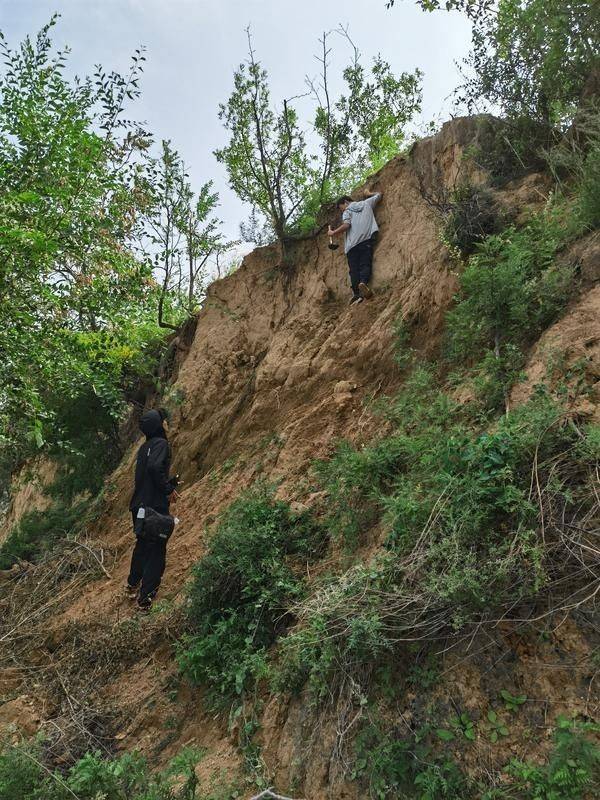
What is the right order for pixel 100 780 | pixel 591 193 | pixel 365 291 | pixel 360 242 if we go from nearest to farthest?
pixel 100 780 < pixel 591 193 < pixel 365 291 < pixel 360 242

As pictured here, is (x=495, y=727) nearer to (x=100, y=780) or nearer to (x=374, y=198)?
(x=100, y=780)

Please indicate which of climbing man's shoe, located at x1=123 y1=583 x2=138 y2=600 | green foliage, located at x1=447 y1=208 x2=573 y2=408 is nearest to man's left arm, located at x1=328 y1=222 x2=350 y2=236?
green foliage, located at x1=447 y1=208 x2=573 y2=408

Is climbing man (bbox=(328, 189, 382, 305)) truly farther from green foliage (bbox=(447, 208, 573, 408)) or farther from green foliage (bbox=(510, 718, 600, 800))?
green foliage (bbox=(510, 718, 600, 800))

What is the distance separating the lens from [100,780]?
4590mm

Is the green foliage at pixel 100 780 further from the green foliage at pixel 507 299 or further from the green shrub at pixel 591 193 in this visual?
the green shrub at pixel 591 193

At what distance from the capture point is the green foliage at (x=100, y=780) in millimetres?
4344

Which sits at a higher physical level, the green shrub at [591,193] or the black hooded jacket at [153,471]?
the green shrub at [591,193]

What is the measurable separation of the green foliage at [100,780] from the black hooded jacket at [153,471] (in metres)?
2.72

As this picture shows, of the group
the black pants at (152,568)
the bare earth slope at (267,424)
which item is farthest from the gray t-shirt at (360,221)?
the black pants at (152,568)

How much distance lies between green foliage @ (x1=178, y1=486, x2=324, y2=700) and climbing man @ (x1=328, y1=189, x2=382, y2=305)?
3608 millimetres

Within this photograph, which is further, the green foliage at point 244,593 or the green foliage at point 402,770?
the green foliage at point 244,593

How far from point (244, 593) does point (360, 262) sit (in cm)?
503

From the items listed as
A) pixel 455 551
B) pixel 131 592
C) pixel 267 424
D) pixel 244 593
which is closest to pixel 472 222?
pixel 267 424

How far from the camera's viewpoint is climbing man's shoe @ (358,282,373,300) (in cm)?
859
